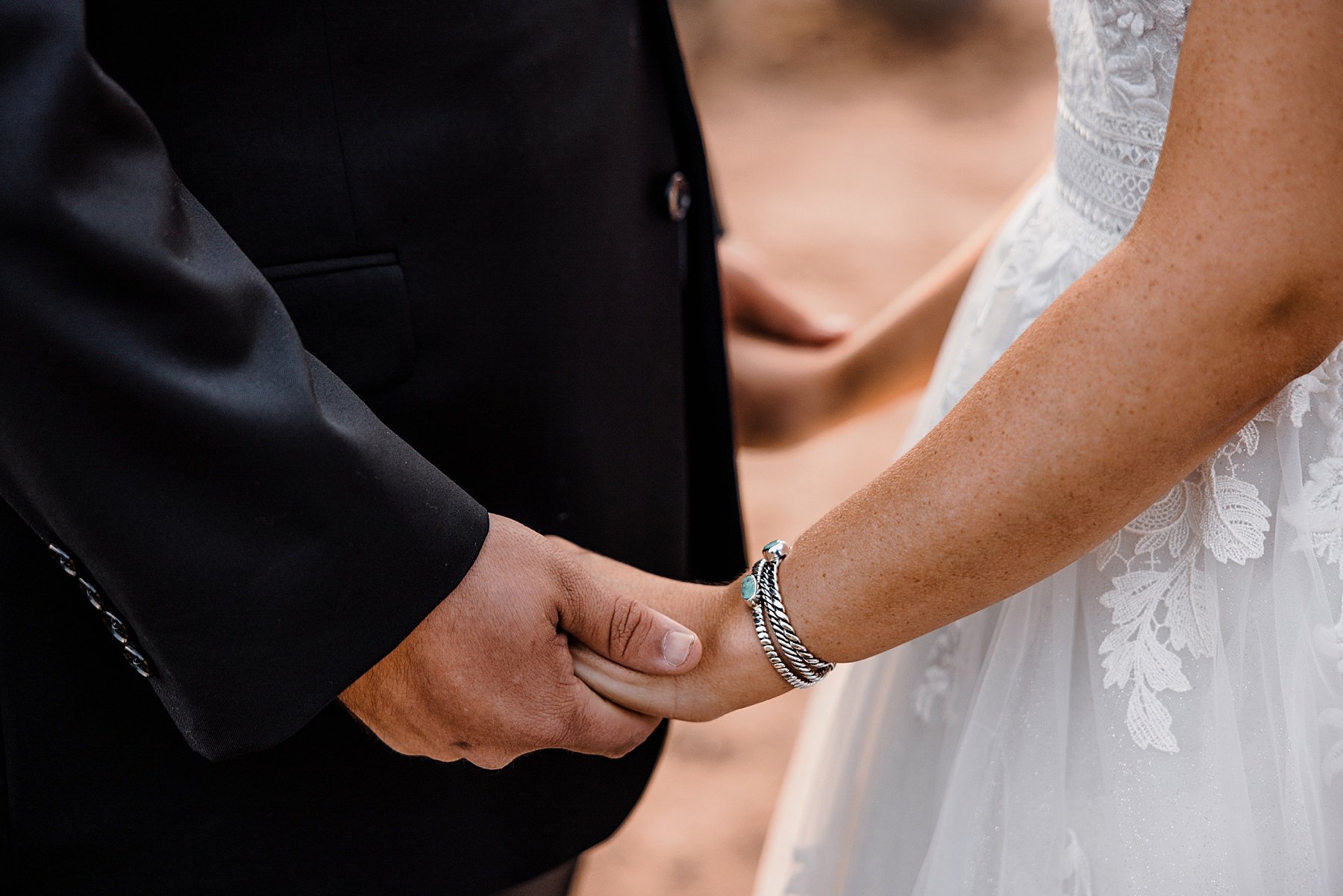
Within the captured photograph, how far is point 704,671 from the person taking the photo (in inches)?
35.5

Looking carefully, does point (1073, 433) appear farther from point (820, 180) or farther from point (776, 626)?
point (820, 180)

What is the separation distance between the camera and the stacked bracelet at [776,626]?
841 millimetres

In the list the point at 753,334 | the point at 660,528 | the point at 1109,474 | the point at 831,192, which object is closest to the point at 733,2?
the point at 831,192

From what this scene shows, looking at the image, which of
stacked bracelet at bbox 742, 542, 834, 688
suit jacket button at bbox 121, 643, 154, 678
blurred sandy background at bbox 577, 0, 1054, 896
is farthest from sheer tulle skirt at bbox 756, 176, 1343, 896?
blurred sandy background at bbox 577, 0, 1054, 896

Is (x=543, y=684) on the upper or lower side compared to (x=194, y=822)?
upper

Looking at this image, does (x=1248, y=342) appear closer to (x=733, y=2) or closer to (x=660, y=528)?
(x=660, y=528)

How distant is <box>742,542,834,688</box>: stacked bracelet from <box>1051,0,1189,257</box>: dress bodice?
0.36 metres

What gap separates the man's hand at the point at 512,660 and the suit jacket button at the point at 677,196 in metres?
0.37

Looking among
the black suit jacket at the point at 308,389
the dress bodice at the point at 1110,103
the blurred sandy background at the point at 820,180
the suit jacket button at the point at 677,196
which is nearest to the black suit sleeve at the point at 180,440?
the black suit jacket at the point at 308,389

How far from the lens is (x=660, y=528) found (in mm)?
1158

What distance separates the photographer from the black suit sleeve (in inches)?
25.9

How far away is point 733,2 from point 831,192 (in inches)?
68.6

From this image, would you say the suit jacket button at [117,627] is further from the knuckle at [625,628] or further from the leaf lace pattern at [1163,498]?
the leaf lace pattern at [1163,498]

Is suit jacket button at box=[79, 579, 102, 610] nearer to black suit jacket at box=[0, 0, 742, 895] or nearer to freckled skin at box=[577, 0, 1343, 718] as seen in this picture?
black suit jacket at box=[0, 0, 742, 895]
